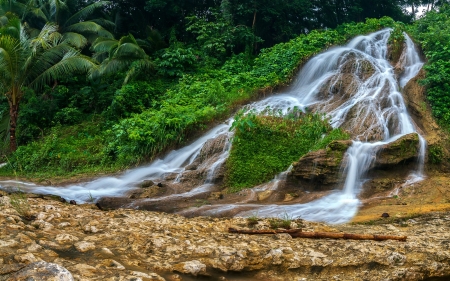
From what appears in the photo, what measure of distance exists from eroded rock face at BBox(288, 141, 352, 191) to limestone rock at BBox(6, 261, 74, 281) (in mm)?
6242

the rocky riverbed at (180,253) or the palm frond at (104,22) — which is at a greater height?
the palm frond at (104,22)

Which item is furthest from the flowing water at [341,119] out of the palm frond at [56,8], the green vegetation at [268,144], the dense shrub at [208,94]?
the palm frond at [56,8]

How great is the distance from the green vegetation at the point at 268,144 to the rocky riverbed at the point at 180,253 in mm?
3814

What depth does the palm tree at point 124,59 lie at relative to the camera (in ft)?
48.1

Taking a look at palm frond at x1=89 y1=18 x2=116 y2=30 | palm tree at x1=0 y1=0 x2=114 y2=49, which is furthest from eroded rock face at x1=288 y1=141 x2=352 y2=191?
palm frond at x1=89 y1=18 x2=116 y2=30

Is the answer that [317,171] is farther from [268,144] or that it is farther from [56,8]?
[56,8]

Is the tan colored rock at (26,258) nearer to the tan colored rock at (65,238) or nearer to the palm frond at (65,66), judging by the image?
the tan colored rock at (65,238)

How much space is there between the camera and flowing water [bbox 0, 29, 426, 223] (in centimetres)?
739

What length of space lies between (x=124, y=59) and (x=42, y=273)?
13263mm

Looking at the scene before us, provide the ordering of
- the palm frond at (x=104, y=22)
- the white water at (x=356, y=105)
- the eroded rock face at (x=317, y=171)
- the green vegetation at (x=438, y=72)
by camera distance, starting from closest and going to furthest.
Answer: the white water at (x=356, y=105), the eroded rock face at (x=317, y=171), the green vegetation at (x=438, y=72), the palm frond at (x=104, y=22)

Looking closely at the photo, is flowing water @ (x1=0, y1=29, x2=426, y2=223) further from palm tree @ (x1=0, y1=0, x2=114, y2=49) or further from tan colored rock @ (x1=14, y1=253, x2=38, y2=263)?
palm tree @ (x1=0, y1=0, x2=114, y2=49)

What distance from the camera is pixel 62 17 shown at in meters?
18.5

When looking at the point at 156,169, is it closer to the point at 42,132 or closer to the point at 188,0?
the point at 42,132

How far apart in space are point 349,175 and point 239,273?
5.32m
